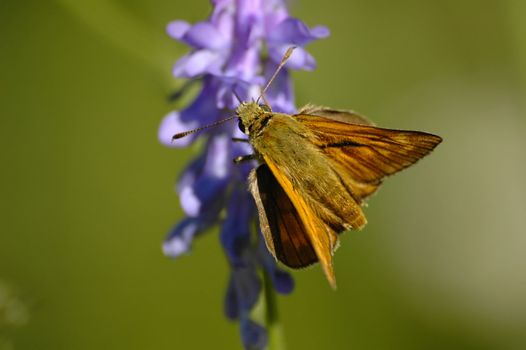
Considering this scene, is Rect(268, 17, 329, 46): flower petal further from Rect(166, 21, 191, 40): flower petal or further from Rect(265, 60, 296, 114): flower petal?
Rect(166, 21, 191, 40): flower petal

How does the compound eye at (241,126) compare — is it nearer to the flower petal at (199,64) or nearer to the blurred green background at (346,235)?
the flower petal at (199,64)

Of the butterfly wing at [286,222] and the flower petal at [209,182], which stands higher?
the flower petal at [209,182]

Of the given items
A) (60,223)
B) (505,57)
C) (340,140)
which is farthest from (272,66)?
(505,57)

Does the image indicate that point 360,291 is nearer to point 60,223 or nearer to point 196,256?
point 196,256

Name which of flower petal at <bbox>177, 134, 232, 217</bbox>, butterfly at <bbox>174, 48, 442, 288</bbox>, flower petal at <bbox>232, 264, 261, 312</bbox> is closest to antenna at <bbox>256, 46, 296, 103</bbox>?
butterfly at <bbox>174, 48, 442, 288</bbox>

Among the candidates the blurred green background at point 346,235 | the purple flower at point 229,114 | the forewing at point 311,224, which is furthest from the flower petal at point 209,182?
the blurred green background at point 346,235

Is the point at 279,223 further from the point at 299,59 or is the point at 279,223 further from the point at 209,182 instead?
the point at 299,59
